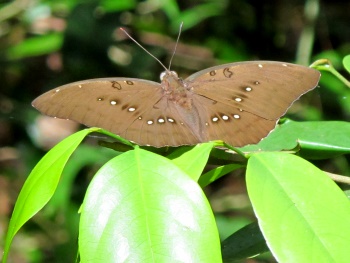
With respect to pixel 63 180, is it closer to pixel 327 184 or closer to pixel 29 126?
pixel 29 126

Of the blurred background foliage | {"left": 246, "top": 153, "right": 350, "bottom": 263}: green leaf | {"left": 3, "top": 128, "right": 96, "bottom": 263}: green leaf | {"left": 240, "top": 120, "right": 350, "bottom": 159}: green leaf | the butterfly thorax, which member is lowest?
{"left": 246, "top": 153, "right": 350, "bottom": 263}: green leaf

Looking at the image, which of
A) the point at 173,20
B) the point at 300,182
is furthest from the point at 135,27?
the point at 300,182

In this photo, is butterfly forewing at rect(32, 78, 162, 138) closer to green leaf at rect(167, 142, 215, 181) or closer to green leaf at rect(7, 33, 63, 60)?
green leaf at rect(167, 142, 215, 181)

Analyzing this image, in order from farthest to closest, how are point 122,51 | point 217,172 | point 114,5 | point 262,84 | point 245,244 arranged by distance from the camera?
point 122,51
point 114,5
point 262,84
point 245,244
point 217,172

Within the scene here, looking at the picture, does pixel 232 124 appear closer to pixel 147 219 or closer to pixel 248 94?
pixel 248 94

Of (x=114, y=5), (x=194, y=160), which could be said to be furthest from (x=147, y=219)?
(x=114, y=5)

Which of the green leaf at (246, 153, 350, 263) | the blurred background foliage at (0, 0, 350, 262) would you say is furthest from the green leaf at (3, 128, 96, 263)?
the blurred background foliage at (0, 0, 350, 262)

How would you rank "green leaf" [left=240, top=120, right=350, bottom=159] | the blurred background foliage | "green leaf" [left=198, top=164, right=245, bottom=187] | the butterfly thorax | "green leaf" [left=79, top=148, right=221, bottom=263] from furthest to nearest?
the blurred background foliage → the butterfly thorax → "green leaf" [left=240, top=120, right=350, bottom=159] → "green leaf" [left=198, top=164, right=245, bottom=187] → "green leaf" [left=79, top=148, right=221, bottom=263]
